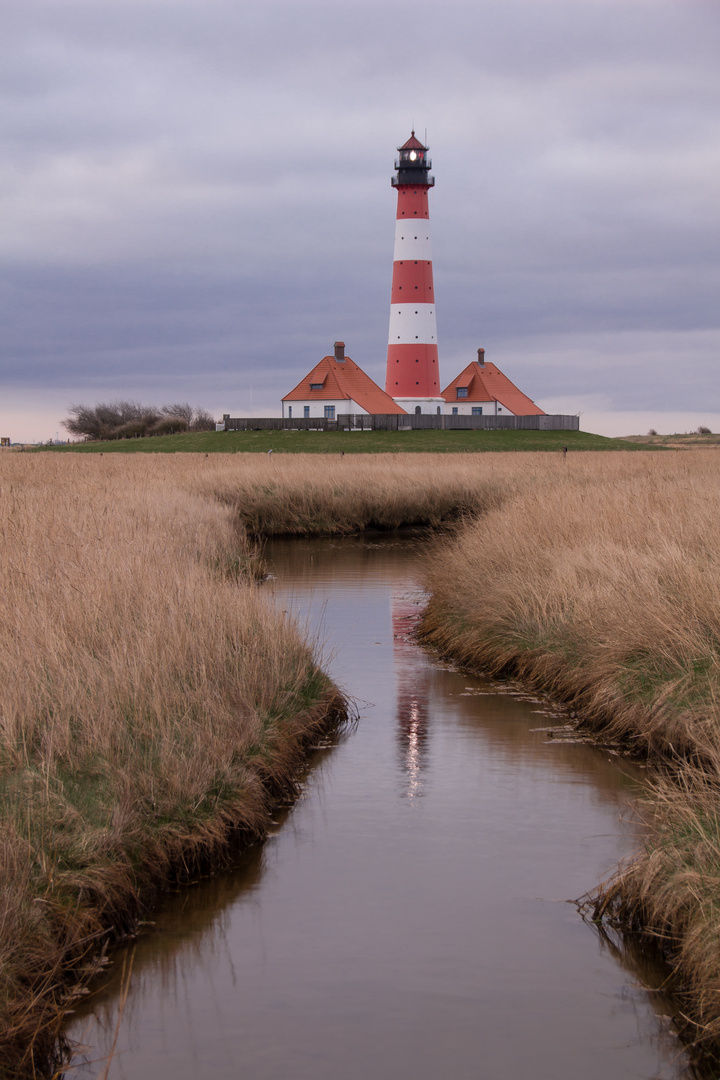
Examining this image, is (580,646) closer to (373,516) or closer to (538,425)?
(373,516)

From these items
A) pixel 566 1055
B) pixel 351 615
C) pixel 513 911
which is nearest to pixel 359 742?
pixel 513 911

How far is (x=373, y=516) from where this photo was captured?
81.9 ft

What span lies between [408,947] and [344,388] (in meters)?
59.7

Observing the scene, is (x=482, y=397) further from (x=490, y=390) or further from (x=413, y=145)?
(x=413, y=145)

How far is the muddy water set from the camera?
4.24 m

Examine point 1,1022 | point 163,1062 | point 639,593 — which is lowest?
point 163,1062

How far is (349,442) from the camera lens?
5422 centimetres

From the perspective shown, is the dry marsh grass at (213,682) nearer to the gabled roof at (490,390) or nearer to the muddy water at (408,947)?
the muddy water at (408,947)

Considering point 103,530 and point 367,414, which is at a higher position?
point 367,414

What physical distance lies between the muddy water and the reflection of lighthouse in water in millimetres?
47

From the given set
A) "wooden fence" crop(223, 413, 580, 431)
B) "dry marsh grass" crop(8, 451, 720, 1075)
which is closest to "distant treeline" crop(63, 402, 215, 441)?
"wooden fence" crop(223, 413, 580, 431)

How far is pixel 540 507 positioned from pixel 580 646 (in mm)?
5651

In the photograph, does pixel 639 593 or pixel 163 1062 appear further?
pixel 639 593

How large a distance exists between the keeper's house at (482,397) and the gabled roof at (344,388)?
6.65m
